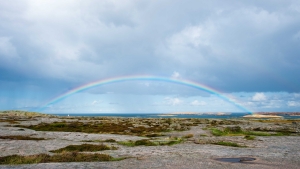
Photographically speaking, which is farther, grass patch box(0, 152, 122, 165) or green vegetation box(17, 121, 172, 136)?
green vegetation box(17, 121, 172, 136)

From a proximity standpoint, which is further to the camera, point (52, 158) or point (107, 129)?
point (107, 129)

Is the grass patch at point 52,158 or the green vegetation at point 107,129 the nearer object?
the grass patch at point 52,158

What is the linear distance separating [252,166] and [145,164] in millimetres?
7836

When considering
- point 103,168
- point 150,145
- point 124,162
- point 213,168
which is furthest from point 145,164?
point 150,145

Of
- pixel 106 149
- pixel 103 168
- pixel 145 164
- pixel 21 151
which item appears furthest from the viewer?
pixel 106 149

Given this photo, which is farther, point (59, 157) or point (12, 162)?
point (59, 157)

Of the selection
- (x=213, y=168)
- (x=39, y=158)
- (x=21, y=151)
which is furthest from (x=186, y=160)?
(x=21, y=151)

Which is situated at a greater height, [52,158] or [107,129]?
[52,158]

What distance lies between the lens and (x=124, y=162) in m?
19.6

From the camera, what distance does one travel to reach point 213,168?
1741 cm

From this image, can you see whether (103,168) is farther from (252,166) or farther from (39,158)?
(252,166)

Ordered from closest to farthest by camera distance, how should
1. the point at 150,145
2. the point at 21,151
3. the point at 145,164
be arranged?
1. the point at 145,164
2. the point at 21,151
3. the point at 150,145

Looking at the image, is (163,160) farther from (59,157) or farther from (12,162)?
(12,162)

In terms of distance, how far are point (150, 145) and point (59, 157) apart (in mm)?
12731
